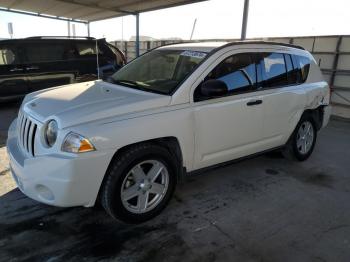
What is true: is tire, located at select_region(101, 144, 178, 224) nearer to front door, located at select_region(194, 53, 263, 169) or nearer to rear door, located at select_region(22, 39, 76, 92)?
front door, located at select_region(194, 53, 263, 169)

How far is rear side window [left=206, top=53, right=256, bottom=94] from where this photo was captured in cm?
362

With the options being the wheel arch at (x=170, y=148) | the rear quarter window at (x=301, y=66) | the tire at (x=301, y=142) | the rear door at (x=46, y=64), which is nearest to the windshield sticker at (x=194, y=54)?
the wheel arch at (x=170, y=148)

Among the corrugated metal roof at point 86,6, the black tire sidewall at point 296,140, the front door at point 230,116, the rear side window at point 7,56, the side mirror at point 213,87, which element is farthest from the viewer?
the corrugated metal roof at point 86,6

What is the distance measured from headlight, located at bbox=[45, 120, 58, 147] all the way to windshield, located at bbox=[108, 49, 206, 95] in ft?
3.46

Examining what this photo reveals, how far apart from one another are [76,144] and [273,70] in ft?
9.10

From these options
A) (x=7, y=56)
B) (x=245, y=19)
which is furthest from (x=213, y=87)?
(x=245, y=19)

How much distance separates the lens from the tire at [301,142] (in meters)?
4.81

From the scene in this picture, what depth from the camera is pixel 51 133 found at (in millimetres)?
2824

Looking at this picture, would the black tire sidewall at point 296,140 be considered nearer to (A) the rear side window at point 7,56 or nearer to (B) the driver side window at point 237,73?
(B) the driver side window at point 237,73

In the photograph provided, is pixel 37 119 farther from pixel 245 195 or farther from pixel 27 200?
pixel 245 195

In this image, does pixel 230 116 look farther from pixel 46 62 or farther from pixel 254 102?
pixel 46 62

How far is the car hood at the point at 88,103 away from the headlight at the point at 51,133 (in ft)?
0.20

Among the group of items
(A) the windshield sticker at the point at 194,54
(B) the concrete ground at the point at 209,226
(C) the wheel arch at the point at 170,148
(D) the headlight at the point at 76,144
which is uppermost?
(A) the windshield sticker at the point at 194,54

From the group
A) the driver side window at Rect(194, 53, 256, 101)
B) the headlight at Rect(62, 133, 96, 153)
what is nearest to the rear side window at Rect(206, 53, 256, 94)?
the driver side window at Rect(194, 53, 256, 101)
